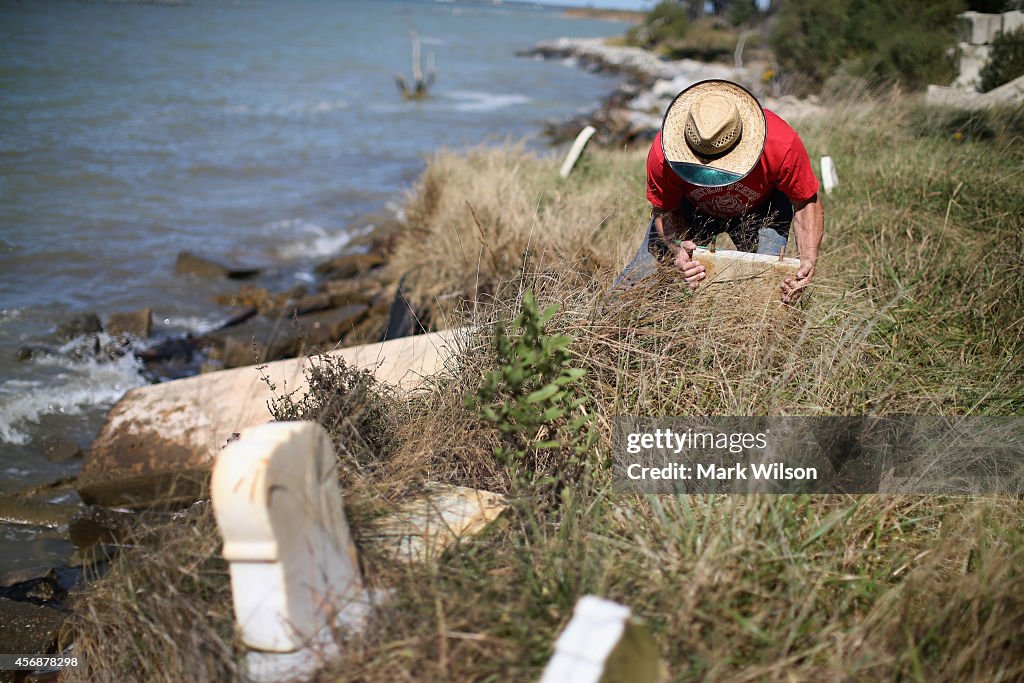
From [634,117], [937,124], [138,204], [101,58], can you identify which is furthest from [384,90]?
[937,124]

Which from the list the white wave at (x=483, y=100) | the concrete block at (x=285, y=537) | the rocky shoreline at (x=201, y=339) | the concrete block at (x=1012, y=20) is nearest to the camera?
the concrete block at (x=285, y=537)

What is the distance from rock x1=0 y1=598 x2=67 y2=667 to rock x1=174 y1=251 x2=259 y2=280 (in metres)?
6.27

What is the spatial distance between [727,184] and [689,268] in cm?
40

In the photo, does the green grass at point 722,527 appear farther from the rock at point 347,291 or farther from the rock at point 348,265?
the rock at point 348,265

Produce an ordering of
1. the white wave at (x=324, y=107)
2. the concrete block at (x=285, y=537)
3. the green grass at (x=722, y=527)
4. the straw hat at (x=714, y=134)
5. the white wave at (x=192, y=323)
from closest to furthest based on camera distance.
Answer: the concrete block at (x=285, y=537), the green grass at (x=722, y=527), the straw hat at (x=714, y=134), the white wave at (x=192, y=323), the white wave at (x=324, y=107)

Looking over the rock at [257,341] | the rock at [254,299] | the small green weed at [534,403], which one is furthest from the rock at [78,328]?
the small green weed at [534,403]

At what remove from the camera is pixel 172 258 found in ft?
32.9

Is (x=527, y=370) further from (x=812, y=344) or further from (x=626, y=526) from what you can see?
(x=812, y=344)

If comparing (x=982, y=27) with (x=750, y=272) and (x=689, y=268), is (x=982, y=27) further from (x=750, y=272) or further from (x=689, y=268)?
(x=689, y=268)

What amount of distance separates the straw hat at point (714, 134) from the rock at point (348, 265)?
6.44 meters

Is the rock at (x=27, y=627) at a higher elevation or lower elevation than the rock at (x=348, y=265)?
lower

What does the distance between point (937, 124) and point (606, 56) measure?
138 ft

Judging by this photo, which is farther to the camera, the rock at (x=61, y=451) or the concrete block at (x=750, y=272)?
the rock at (x=61, y=451)

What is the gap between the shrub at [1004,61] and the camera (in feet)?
30.4
